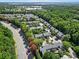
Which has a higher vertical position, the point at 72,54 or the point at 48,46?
the point at 48,46

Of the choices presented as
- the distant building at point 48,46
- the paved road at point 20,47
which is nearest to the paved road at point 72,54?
the distant building at point 48,46

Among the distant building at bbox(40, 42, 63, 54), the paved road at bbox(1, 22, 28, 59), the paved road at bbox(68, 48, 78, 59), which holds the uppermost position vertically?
the distant building at bbox(40, 42, 63, 54)

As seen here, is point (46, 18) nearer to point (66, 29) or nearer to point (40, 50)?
point (66, 29)

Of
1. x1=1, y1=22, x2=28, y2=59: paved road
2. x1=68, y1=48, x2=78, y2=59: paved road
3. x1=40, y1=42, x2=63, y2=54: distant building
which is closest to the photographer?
x1=68, y1=48, x2=78, y2=59: paved road

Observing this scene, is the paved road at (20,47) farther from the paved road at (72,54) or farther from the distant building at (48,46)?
the paved road at (72,54)

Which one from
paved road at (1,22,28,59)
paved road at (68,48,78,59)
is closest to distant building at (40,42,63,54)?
paved road at (68,48,78,59)

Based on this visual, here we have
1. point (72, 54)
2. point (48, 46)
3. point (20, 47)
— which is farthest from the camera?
point (20, 47)

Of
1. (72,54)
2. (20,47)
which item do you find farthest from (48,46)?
(20,47)

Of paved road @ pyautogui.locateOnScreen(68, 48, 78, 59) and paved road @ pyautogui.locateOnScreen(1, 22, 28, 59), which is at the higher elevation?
paved road @ pyautogui.locateOnScreen(68, 48, 78, 59)

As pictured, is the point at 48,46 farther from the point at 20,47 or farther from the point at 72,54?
the point at 20,47

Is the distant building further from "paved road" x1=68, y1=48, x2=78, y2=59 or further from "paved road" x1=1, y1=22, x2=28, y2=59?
"paved road" x1=1, y1=22, x2=28, y2=59

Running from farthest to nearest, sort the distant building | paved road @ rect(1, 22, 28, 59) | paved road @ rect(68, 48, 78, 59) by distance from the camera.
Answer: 1. the distant building
2. paved road @ rect(1, 22, 28, 59)
3. paved road @ rect(68, 48, 78, 59)

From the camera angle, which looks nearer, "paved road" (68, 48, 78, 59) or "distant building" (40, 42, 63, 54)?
"paved road" (68, 48, 78, 59)
